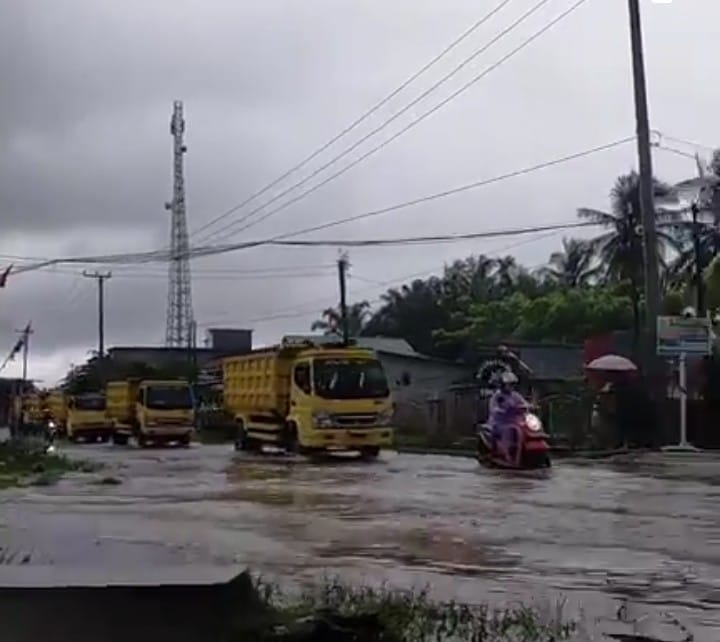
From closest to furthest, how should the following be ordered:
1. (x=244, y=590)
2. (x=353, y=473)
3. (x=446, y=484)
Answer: (x=244, y=590), (x=446, y=484), (x=353, y=473)

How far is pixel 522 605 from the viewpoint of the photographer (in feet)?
30.6

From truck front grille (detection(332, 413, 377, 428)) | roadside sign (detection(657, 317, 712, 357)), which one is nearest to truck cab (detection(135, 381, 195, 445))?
truck front grille (detection(332, 413, 377, 428))

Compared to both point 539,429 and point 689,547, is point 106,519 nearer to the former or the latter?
point 689,547

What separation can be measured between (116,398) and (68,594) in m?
51.1

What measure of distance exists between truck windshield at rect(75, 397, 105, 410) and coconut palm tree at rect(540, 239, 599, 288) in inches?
1042

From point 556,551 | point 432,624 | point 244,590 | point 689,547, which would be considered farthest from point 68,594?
point 689,547

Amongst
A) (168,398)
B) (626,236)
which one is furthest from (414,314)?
(168,398)

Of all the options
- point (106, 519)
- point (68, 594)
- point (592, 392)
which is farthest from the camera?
point (592, 392)

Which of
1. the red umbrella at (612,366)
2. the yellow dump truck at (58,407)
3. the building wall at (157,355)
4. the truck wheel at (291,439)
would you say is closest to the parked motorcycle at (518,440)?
the truck wheel at (291,439)

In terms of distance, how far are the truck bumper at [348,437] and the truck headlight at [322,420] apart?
0.12m

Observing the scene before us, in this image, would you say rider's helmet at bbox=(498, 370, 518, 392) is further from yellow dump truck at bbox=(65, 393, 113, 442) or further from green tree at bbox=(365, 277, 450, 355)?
green tree at bbox=(365, 277, 450, 355)

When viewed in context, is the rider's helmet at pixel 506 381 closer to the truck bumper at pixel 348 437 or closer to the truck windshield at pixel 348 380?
the truck windshield at pixel 348 380

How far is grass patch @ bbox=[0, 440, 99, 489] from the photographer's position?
24.9m

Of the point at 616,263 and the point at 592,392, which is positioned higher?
the point at 616,263
